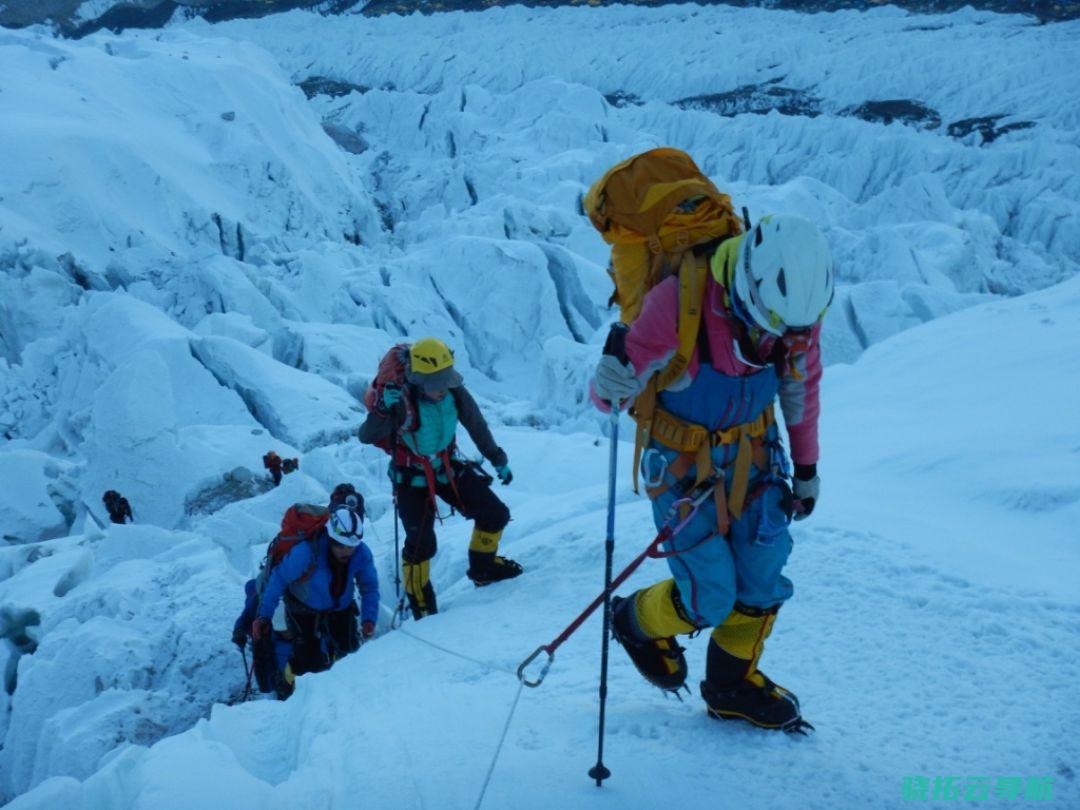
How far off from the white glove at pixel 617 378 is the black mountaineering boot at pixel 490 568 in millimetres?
2009

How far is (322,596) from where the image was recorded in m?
3.83

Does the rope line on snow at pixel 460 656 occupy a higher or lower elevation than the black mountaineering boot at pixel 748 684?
lower

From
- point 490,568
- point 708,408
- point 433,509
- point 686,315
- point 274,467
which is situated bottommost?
point 274,467

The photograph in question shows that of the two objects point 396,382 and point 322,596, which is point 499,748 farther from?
point 322,596

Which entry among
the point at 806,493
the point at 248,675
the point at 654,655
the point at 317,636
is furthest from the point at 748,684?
the point at 248,675

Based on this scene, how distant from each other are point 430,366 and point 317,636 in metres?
1.59

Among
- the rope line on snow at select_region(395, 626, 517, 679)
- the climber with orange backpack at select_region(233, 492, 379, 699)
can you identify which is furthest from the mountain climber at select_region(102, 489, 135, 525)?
the rope line on snow at select_region(395, 626, 517, 679)

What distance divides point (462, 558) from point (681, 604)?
7.82 ft

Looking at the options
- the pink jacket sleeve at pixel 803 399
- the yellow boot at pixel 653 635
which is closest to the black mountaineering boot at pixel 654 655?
the yellow boot at pixel 653 635

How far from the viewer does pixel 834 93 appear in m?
31.3

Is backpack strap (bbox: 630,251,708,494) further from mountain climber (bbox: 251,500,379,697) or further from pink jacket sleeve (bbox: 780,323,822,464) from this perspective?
mountain climber (bbox: 251,500,379,697)

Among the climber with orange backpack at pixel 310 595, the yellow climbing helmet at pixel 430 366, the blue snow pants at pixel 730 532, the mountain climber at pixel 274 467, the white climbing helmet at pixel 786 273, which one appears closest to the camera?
the white climbing helmet at pixel 786 273

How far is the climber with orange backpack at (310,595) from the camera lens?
3.66 m

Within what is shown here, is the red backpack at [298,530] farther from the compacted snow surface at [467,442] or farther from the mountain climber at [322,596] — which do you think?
the compacted snow surface at [467,442]
